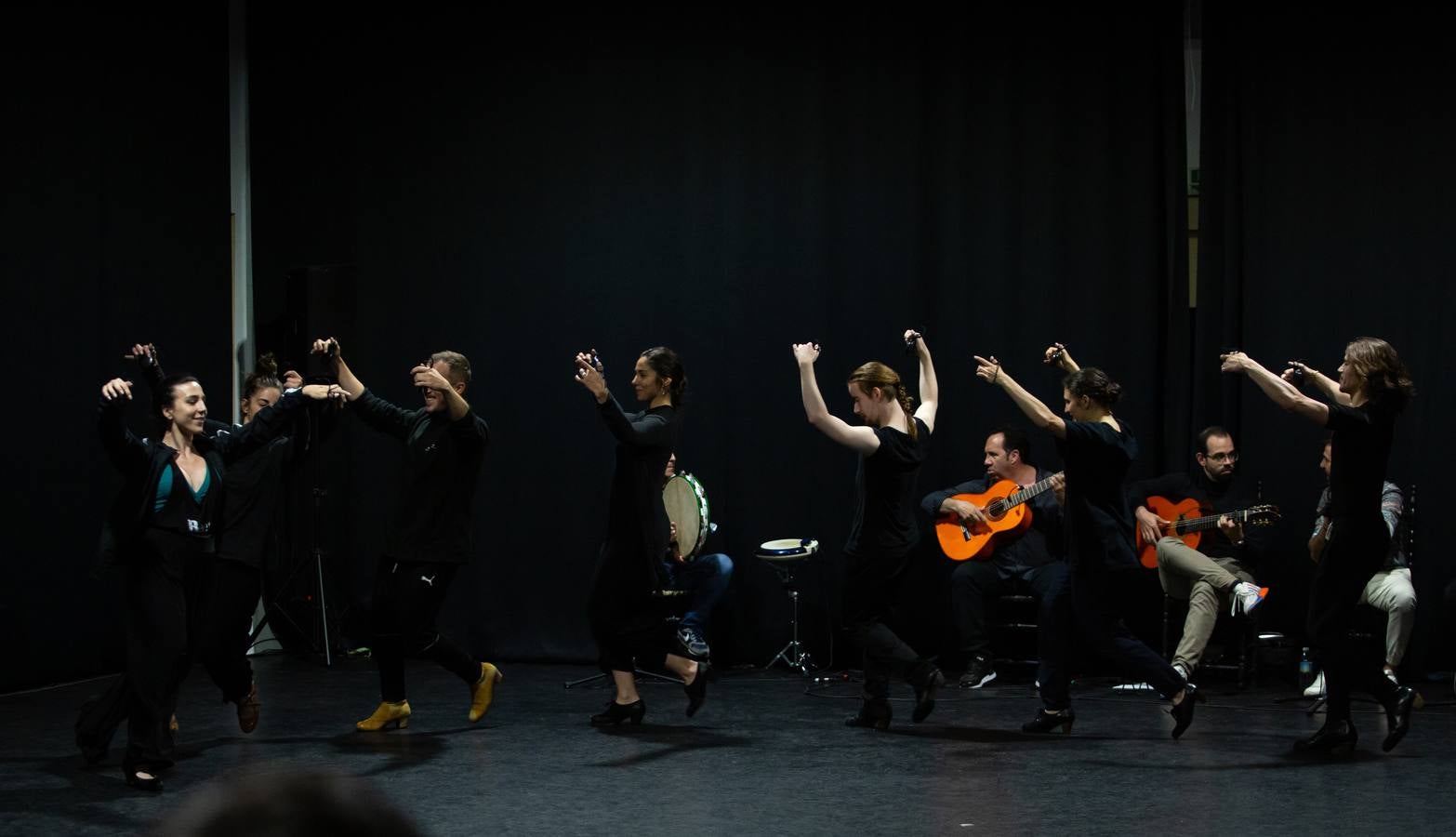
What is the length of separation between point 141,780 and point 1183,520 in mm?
4672

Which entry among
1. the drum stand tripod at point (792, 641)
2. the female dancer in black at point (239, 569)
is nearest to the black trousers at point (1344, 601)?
the drum stand tripod at point (792, 641)

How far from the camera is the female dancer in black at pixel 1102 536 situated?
17.7 ft

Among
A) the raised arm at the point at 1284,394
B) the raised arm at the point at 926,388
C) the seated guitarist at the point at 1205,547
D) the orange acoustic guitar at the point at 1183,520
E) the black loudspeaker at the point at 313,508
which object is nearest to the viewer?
the raised arm at the point at 1284,394

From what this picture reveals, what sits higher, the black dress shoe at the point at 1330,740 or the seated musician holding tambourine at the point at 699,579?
the seated musician holding tambourine at the point at 699,579

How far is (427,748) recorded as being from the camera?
216 inches

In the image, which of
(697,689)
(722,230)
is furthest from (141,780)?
(722,230)

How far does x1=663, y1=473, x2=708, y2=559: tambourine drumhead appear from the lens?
7191 mm

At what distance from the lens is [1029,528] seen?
7234mm

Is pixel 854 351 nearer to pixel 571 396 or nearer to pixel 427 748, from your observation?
pixel 571 396

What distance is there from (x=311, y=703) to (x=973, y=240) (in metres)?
3.96

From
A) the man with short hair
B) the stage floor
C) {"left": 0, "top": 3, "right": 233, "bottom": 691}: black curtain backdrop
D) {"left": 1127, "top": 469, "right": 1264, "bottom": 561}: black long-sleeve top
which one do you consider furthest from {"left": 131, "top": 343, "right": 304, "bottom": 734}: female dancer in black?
the man with short hair

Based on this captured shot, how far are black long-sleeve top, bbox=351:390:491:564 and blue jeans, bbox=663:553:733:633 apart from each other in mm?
1931

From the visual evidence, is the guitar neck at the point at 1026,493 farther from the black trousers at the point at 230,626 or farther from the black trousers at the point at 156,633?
the black trousers at the point at 156,633

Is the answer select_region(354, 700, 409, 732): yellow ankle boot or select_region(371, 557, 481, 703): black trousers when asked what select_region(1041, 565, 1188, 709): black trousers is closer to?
select_region(371, 557, 481, 703): black trousers
